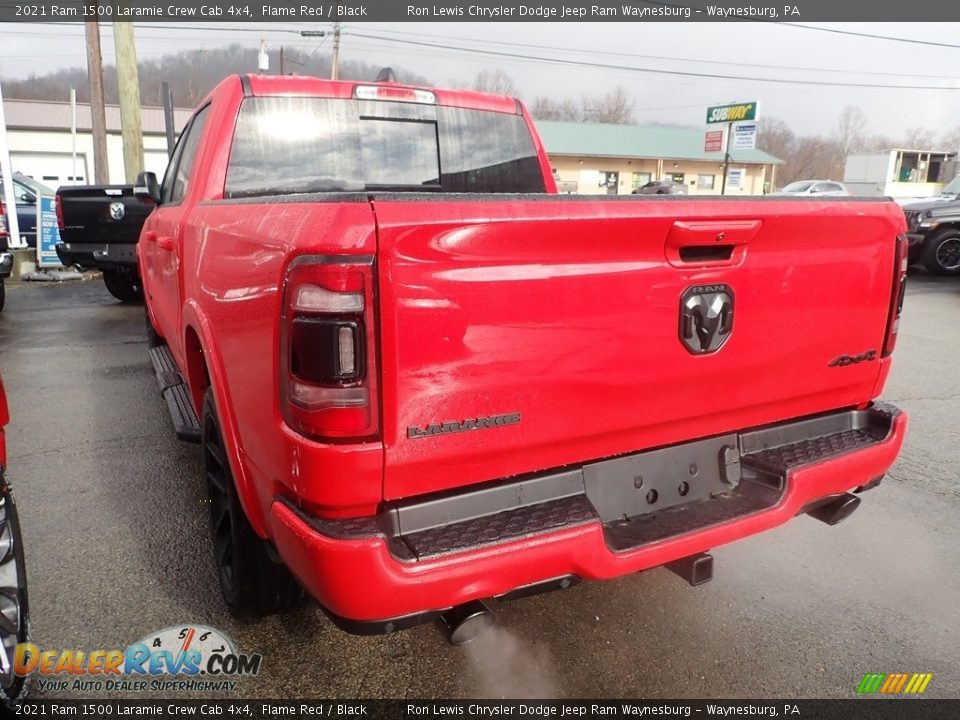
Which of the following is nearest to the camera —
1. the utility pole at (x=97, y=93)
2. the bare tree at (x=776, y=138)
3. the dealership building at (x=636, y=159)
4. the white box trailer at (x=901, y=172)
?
the utility pole at (x=97, y=93)

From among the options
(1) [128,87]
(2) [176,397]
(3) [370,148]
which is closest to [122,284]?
(1) [128,87]

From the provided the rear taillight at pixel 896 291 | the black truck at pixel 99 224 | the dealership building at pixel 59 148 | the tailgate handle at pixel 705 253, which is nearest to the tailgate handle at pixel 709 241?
the tailgate handle at pixel 705 253

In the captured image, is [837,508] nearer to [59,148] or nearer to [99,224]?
[99,224]

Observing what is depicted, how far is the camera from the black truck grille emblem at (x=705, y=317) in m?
2.11

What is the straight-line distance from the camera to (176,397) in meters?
3.66

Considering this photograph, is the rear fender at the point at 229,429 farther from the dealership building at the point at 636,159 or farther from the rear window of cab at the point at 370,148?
the dealership building at the point at 636,159

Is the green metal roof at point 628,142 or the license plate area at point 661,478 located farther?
the green metal roof at point 628,142

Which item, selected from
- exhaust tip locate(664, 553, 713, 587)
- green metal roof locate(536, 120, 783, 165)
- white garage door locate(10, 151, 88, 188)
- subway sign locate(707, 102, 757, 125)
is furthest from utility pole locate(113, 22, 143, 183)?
white garage door locate(10, 151, 88, 188)

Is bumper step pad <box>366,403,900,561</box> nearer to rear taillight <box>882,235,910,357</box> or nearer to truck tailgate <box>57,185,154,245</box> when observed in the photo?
rear taillight <box>882,235,910,357</box>

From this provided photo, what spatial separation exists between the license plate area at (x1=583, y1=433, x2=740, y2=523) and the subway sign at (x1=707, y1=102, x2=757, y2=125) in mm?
37172

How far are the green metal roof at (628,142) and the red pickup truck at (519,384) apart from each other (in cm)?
4143

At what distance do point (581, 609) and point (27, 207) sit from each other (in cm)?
1557

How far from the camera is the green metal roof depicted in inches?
1708

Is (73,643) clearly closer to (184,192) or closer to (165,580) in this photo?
(165,580)
